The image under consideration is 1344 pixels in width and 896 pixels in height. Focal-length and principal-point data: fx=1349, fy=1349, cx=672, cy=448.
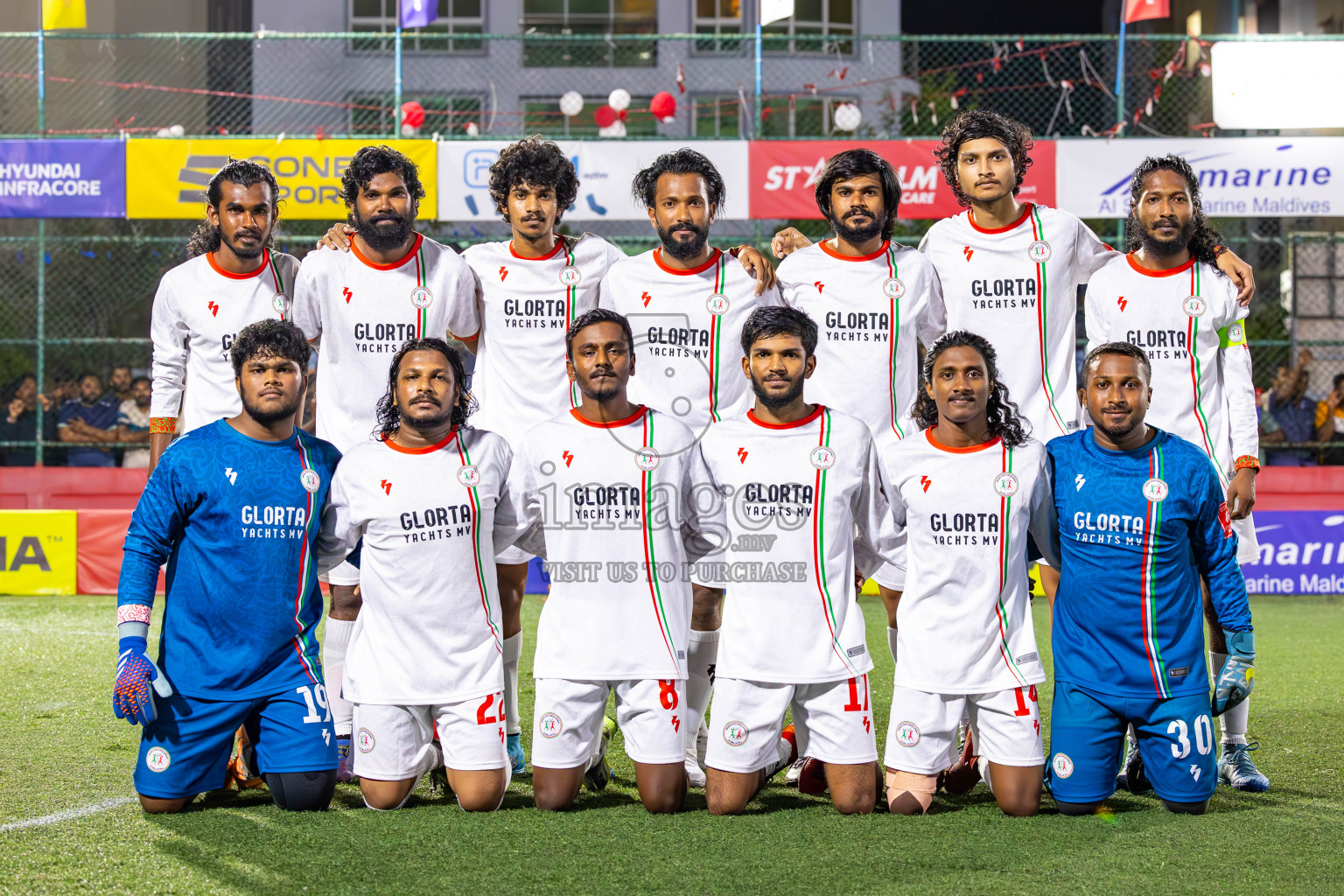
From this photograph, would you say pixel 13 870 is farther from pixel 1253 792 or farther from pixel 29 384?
pixel 29 384

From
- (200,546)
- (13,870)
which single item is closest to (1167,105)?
(200,546)

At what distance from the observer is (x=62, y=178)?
11.3 meters

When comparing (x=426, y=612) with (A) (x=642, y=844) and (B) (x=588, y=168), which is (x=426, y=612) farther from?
(B) (x=588, y=168)

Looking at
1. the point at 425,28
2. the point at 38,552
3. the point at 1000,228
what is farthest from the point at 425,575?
the point at 425,28

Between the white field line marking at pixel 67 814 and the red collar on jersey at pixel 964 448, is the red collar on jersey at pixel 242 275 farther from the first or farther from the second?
the red collar on jersey at pixel 964 448

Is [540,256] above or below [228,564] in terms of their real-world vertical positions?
above

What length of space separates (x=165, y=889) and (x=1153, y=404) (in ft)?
12.7

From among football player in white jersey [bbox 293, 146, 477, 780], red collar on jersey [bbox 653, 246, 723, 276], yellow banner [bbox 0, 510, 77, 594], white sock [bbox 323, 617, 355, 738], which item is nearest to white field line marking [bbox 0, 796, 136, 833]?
white sock [bbox 323, 617, 355, 738]

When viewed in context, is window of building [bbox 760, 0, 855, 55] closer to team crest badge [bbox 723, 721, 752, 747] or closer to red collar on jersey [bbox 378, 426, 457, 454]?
red collar on jersey [bbox 378, 426, 457, 454]

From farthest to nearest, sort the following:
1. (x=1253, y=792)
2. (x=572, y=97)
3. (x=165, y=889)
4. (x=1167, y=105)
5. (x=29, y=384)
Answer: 1. (x=1167, y=105)
2. (x=572, y=97)
3. (x=29, y=384)
4. (x=1253, y=792)
5. (x=165, y=889)

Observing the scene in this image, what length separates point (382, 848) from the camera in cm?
405

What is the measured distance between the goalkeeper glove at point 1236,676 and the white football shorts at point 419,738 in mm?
2428

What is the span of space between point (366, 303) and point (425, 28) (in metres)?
19.1

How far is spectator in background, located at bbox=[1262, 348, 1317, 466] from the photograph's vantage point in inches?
475
